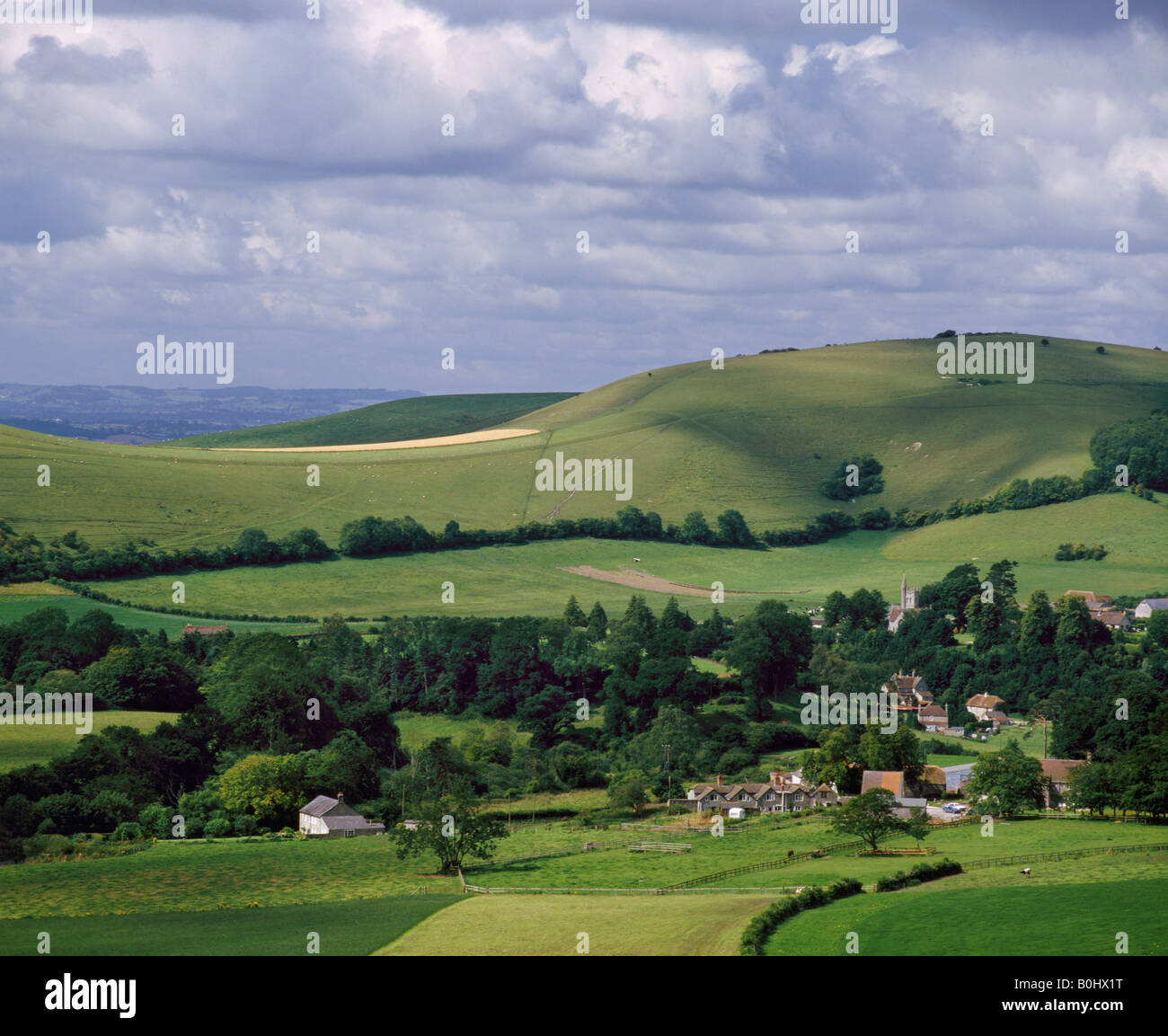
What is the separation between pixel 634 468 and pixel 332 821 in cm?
10521

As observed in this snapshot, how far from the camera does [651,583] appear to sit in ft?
454

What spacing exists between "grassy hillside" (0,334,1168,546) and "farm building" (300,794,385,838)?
6281 centimetres

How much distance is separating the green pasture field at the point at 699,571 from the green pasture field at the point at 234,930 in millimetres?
69172

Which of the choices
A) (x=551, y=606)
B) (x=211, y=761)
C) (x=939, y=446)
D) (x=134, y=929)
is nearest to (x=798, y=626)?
(x=551, y=606)

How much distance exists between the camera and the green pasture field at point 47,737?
2943 inches

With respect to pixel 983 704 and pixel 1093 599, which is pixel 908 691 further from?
pixel 1093 599

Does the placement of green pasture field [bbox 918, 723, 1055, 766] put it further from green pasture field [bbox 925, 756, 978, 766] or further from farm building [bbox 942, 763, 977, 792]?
farm building [bbox 942, 763, 977, 792]

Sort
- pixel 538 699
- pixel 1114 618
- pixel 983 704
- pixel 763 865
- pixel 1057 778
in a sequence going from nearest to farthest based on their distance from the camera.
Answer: pixel 763 865, pixel 1057 778, pixel 538 699, pixel 983 704, pixel 1114 618

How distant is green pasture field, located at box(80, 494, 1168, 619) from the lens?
126 meters

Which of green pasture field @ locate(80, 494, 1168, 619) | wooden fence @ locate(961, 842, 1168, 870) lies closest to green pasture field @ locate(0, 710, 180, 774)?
green pasture field @ locate(80, 494, 1168, 619)

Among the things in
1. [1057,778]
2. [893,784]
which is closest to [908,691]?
[1057,778]

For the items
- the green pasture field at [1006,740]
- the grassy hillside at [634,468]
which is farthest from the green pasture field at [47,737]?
the green pasture field at [1006,740]
